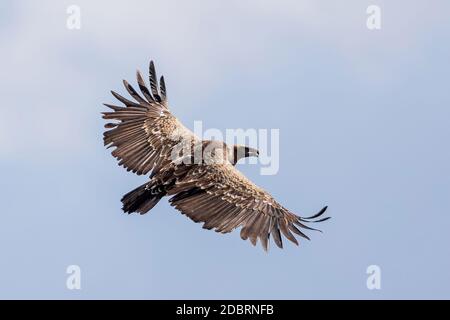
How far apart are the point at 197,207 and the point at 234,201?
0.81 m

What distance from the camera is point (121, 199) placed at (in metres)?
22.1

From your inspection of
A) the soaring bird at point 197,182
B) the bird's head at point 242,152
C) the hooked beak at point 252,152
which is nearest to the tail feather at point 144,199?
the soaring bird at point 197,182

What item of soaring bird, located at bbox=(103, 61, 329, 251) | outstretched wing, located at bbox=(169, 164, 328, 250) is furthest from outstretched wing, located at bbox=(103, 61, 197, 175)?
outstretched wing, located at bbox=(169, 164, 328, 250)

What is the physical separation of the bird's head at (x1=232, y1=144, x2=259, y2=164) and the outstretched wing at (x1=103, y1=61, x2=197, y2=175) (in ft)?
3.20

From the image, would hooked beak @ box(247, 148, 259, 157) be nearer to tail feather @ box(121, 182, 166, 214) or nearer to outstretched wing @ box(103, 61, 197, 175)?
outstretched wing @ box(103, 61, 197, 175)

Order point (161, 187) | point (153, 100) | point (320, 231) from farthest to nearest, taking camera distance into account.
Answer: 1. point (153, 100)
2. point (161, 187)
3. point (320, 231)

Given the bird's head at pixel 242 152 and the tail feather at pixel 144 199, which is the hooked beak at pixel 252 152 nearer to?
the bird's head at pixel 242 152

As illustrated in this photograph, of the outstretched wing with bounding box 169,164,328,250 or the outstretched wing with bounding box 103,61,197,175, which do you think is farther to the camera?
the outstretched wing with bounding box 103,61,197,175

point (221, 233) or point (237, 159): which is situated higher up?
point (237, 159)

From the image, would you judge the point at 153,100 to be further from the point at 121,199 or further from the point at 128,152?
the point at 121,199

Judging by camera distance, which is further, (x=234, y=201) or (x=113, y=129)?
(x=113, y=129)

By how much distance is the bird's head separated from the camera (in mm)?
23688

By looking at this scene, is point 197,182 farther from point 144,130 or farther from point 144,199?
point 144,130

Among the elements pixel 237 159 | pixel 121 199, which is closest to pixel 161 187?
pixel 121 199
